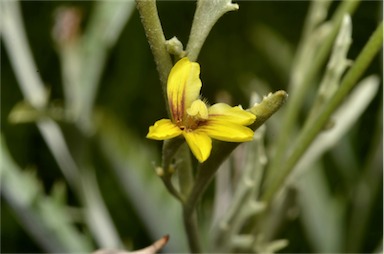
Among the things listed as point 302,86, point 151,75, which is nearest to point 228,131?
point 302,86

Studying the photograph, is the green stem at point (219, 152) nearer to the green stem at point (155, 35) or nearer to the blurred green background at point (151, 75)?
the green stem at point (155, 35)

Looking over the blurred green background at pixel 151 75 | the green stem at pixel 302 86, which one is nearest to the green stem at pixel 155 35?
the green stem at pixel 302 86

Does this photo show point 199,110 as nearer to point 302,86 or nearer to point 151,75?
point 302,86

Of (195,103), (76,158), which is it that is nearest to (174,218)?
(76,158)

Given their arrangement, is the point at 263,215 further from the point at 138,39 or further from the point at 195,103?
the point at 138,39

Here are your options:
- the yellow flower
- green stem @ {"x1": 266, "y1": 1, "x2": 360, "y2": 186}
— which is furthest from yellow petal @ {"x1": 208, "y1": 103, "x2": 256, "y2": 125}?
green stem @ {"x1": 266, "y1": 1, "x2": 360, "y2": 186}
